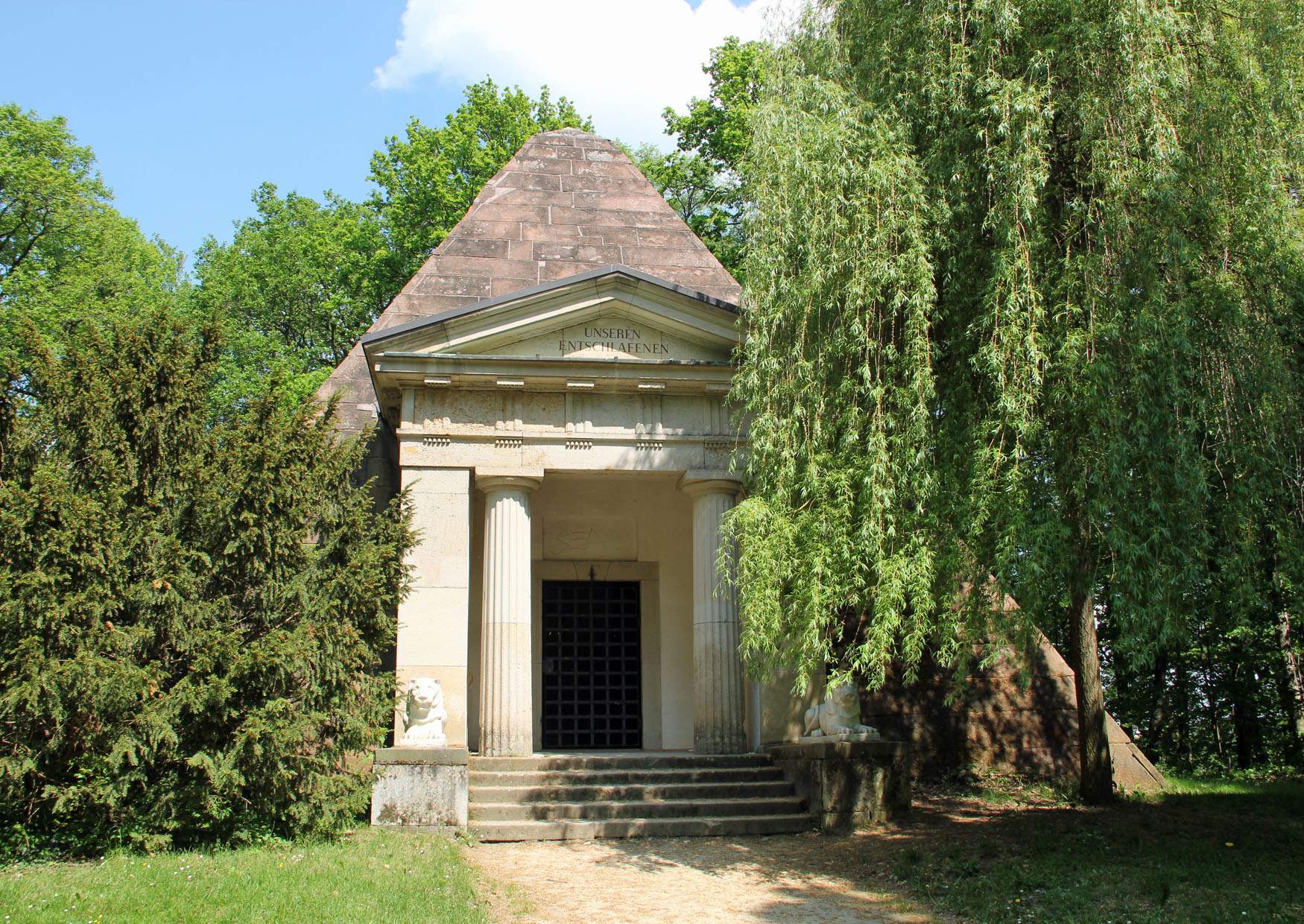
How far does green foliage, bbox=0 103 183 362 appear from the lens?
883 inches

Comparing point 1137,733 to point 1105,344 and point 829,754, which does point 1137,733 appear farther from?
point 1105,344

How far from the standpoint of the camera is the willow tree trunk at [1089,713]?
13.3 metres

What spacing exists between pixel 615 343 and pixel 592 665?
487cm

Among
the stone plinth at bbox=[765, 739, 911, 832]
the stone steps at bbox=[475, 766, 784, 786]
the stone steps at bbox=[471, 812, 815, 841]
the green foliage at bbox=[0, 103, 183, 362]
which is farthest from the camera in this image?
the green foliage at bbox=[0, 103, 183, 362]

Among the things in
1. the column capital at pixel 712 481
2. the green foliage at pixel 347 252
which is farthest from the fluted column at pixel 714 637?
the green foliage at pixel 347 252

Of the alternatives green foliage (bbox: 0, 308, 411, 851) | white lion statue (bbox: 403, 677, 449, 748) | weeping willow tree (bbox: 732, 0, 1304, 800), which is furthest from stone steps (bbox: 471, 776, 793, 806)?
weeping willow tree (bbox: 732, 0, 1304, 800)

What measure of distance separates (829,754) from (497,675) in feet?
12.7

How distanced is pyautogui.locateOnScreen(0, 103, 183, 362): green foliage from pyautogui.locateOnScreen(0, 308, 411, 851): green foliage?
13.8 metres

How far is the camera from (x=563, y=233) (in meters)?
16.2

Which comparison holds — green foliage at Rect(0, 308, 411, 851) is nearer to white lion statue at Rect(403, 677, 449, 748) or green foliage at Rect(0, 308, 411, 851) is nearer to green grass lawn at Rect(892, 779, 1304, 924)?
white lion statue at Rect(403, 677, 449, 748)

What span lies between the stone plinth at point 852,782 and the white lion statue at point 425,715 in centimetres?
384

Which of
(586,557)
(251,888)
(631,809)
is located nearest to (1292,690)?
(586,557)

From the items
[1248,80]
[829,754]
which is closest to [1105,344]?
[1248,80]

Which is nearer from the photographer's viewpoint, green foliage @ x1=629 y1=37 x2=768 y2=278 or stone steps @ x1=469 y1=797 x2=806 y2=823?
stone steps @ x1=469 y1=797 x2=806 y2=823
